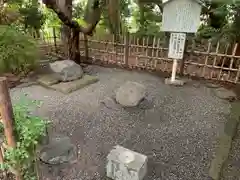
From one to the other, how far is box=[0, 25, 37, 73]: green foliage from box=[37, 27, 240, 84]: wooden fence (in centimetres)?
148

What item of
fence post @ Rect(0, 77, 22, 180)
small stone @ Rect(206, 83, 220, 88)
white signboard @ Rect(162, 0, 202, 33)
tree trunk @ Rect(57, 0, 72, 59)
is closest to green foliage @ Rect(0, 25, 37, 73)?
tree trunk @ Rect(57, 0, 72, 59)

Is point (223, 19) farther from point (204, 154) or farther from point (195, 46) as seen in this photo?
point (204, 154)

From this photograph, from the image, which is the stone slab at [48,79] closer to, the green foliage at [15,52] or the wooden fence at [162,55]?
the green foliage at [15,52]

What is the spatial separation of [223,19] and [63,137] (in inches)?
218

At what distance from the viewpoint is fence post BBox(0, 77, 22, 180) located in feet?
5.65

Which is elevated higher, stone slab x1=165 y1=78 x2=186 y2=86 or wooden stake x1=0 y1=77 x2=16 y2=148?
wooden stake x1=0 y1=77 x2=16 y2=148

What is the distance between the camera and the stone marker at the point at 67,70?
4805 millimetres

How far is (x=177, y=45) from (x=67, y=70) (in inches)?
94.5

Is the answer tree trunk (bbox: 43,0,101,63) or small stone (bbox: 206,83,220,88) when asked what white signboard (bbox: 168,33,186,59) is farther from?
tree trunk (bbox: 43,0,101,63)

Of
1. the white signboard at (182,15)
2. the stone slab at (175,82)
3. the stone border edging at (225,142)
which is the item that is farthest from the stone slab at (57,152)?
the white signboard at (182,15)

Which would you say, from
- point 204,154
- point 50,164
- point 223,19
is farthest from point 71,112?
point 223,19

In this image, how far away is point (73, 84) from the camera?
468cm

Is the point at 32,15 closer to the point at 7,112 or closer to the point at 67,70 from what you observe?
the point at 67,70

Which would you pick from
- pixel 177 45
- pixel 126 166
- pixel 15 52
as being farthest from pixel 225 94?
pixel 15 52
